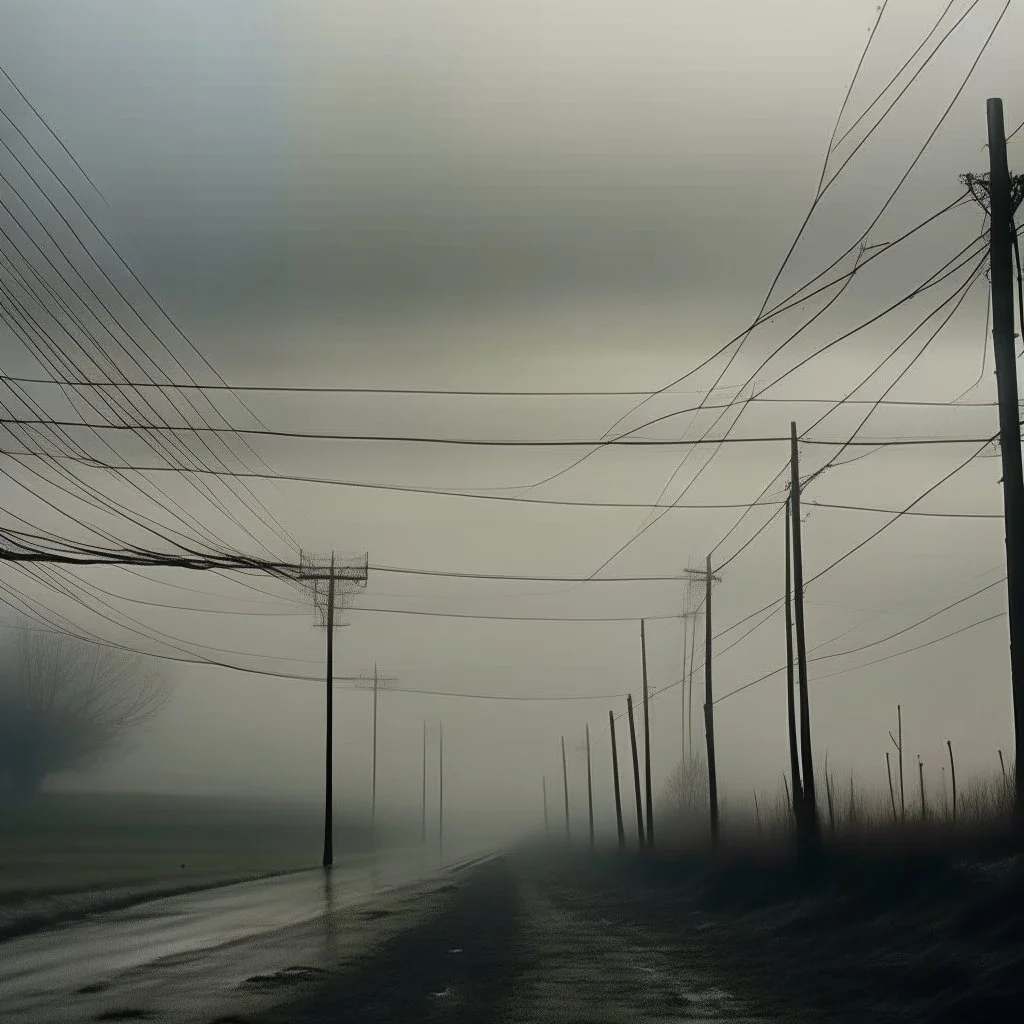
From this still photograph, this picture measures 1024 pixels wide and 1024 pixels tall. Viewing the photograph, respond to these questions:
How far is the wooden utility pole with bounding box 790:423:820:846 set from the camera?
31.0 metres

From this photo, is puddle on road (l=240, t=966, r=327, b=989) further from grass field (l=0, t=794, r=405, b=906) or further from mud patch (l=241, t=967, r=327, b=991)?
grass field (l=0, t=794, r=405, b=906)

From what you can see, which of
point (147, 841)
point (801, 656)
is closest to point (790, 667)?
point (801, 656)

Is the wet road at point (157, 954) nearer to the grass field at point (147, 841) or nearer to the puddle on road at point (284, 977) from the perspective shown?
the puddle on road at point (284, 977)

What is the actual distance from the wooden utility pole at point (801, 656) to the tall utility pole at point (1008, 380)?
12.9 meters

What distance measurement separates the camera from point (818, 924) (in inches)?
842

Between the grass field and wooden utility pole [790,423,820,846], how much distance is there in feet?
59.3

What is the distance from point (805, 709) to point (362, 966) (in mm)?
17626

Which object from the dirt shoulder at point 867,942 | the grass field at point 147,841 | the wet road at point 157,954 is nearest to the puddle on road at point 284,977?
the wet road at point 157,954

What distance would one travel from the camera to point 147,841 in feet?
265

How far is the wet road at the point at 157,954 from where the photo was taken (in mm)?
13688

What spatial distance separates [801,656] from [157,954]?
1832cm

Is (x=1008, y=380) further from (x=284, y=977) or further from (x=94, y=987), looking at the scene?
(x=94, y=987)

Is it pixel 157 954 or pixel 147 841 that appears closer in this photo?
pixel 157 954

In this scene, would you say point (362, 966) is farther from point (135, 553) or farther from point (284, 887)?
point (284, 887)
